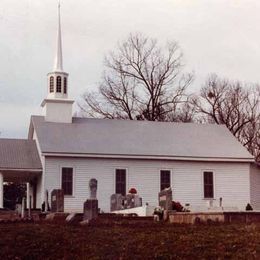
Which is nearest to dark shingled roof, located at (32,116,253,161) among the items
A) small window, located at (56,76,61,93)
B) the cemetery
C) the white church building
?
the white church building

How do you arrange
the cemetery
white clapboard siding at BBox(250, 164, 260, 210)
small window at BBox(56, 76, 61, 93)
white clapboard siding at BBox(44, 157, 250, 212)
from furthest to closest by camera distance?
small window at BBox(56, 76, 61, 93)
white clapboard siding at BBox(250, 164, 260, 210)
white clapboard siding at BBox(44, 157, 250, 212)
the cemetery

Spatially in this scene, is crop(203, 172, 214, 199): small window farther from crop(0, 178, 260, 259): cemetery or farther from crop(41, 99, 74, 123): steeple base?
crop(0, 178, 260, 259): cemetery

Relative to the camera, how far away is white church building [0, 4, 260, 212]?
42.6 metres

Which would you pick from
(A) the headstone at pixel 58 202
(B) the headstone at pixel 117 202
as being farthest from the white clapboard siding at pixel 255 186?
(A) the headstone at pixel 58 202

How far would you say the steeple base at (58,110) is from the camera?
47250 mm

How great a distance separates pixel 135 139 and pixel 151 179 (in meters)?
3.51

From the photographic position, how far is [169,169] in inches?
1762

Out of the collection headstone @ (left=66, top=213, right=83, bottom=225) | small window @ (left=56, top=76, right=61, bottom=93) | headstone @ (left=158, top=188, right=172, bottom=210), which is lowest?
headstone @ (left=66, top=213, right=83, bottom=225)

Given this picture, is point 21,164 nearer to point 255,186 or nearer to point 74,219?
point 255,186

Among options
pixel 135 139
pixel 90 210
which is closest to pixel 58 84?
pixel 135 139

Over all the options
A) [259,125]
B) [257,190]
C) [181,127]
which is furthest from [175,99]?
[257,190]

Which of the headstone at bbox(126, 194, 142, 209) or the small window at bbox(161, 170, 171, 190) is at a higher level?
the small window at bbox(161, 170, 171, 190)

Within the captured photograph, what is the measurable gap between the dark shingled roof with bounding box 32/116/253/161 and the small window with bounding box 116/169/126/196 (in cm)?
114

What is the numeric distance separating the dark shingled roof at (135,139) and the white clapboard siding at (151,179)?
0.64 meters
